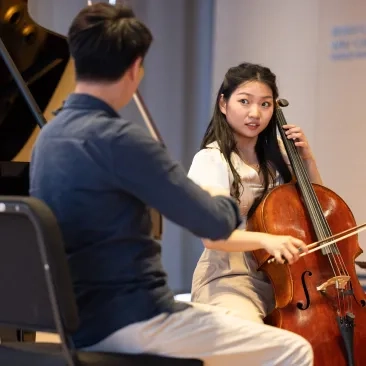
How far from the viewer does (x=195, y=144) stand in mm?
3916

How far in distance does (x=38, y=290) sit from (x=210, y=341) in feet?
1.15

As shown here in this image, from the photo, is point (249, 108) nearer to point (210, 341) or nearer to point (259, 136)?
point (259, 136)

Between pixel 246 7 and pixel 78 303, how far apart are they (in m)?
2.45

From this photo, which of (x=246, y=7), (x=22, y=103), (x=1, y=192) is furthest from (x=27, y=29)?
(x=246, y=7)

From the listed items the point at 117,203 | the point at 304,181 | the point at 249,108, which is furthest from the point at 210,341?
the point at 249,108

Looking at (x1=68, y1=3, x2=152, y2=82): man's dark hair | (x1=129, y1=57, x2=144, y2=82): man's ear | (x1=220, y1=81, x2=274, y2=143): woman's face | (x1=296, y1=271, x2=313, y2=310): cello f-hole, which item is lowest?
(x1=296, y1=271, x2=313, y2=310): cello f-hole

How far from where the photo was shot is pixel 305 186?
1.90m

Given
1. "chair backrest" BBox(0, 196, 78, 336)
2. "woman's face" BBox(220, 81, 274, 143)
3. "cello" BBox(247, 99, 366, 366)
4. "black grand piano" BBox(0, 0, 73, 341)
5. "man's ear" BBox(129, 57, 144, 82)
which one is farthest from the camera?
"black grand piano" BBox(0, 0, 73, 341)

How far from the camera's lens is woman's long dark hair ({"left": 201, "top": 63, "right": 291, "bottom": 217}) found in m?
1.97

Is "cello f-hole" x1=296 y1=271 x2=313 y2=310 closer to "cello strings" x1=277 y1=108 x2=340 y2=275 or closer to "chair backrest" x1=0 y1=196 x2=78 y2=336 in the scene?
"cello strings" x1=277 y1=108 x2=340 y2=275

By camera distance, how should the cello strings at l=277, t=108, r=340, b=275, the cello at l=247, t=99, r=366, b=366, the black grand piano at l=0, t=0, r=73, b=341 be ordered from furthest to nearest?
1. the black grand piano at l=0, t=0, r=73, b=341
2. the cello strings at l=277, t=108, r=340, b=275
3. the cello at l=247, t=99, r=366, b=366

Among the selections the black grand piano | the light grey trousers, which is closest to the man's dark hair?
the light grey trousers

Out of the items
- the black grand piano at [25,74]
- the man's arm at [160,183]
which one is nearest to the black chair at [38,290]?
the man's arm at [160,183]

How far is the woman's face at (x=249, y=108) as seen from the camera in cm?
196
